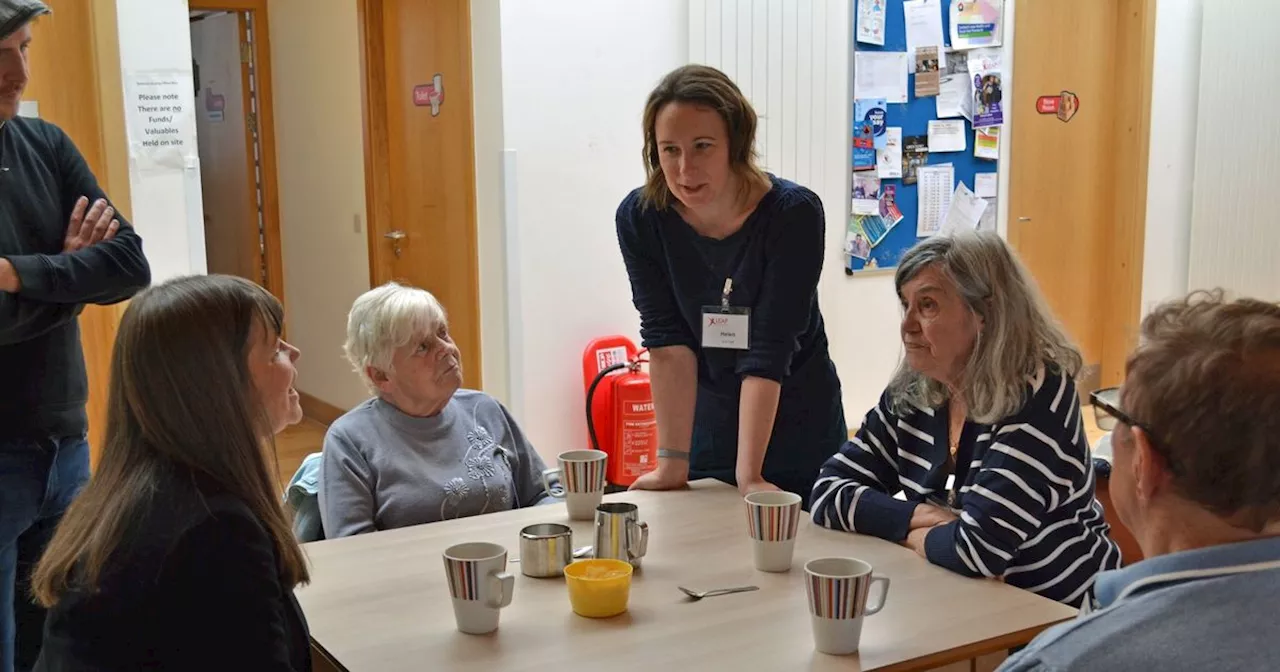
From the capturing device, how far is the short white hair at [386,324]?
7.88 ft

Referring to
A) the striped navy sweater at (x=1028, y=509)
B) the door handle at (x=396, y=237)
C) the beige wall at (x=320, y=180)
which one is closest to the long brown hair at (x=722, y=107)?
the striped navy sweater at (x=1028, y=509)

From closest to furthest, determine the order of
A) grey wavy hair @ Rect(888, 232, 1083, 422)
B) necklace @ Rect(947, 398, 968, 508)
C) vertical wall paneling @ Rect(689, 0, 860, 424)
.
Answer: grey wavy hair @ Rect(888, 232, 1083, 422) < necklace @ Rect(947, 398, 968, 508) < vertical wall paneling @ Rect(689, 0, 860, 424)

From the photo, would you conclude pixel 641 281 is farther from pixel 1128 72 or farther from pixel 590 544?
pixel 1128 72

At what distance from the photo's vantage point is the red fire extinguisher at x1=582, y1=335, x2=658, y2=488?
183 inches

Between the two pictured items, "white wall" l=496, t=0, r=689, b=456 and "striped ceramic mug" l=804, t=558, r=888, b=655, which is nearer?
"striped ceramic mug" l=804, t=558, r=888, b=655

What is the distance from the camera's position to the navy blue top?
7.61 feet

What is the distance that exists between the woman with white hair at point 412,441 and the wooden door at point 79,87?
164 cm

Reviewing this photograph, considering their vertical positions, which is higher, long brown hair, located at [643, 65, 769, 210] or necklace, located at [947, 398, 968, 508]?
long brown hair, located at [643, 65, 769, 210]

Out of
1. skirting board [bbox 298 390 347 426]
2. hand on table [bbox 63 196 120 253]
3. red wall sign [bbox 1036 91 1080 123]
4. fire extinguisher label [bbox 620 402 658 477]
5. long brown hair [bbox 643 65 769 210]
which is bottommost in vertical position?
skirting board [bbox 298 390 347 426]

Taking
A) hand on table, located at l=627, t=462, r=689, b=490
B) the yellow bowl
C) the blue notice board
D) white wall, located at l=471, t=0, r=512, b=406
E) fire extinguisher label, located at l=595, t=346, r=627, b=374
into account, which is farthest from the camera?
the blue notice board

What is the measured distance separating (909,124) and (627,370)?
1846 millimetres

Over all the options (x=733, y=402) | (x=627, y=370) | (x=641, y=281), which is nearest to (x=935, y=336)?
(x=733, y=402)

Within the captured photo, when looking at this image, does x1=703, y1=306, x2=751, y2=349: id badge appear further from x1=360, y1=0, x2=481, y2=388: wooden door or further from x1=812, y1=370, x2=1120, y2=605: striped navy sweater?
x1=360, y1=0, x2=481, y2=388: wooden door

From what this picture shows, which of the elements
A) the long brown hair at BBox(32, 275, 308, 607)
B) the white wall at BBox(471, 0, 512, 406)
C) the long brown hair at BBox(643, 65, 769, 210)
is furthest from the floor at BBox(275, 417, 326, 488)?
the long brown hair at BBox(32, 275, 308, 607)
